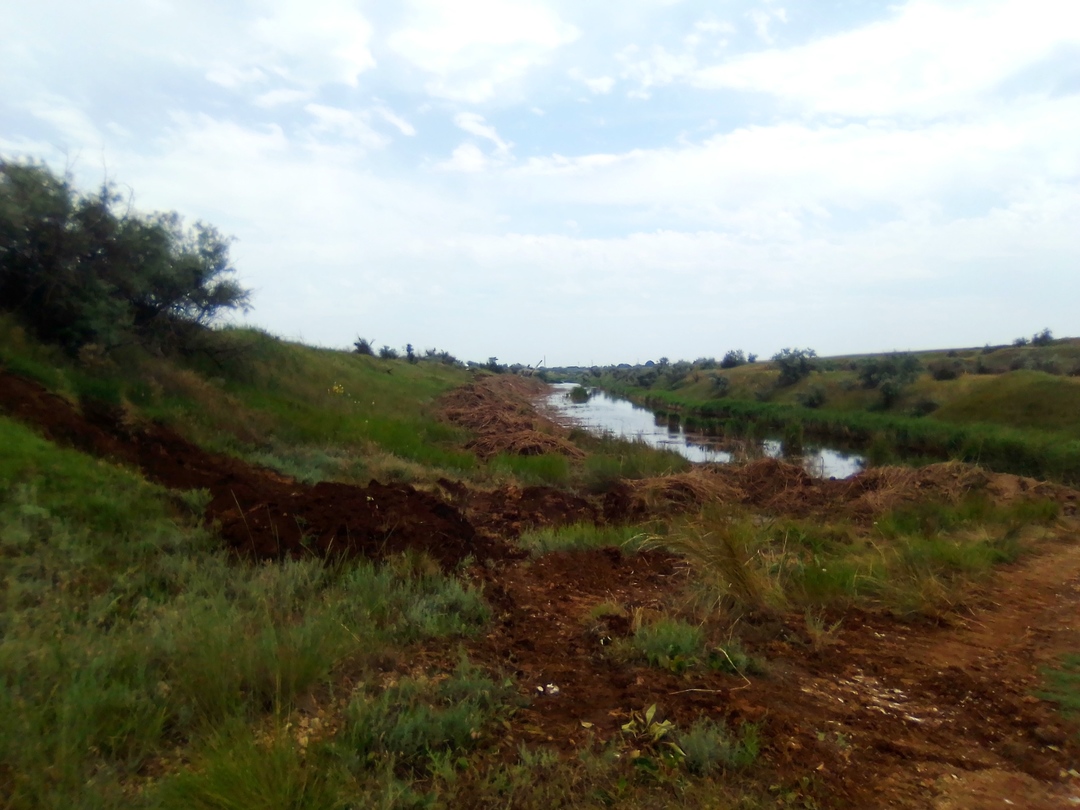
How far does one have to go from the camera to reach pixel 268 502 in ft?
27.0

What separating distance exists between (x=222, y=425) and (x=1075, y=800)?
13.8 m

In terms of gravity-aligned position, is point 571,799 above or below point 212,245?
below

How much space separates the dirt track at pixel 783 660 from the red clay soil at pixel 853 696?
0.04ft

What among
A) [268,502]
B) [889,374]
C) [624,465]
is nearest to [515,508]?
[268,502]

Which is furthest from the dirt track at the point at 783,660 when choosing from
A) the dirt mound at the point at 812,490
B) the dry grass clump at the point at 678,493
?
the dirt mound at the point at 812,490

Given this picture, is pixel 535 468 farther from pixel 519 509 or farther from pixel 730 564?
pixel 730 564

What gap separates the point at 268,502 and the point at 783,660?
537cm

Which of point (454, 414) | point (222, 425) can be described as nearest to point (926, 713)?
point (222, 425)

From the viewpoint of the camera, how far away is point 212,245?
17906 mm

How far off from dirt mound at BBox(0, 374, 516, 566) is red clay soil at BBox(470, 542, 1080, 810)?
1237 millimetres

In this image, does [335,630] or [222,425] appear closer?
[335,630]

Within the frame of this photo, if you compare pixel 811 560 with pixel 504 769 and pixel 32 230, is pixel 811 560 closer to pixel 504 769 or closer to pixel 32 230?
pixel 504 769

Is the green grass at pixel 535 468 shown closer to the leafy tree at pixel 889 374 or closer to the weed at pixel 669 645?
the weed at pixel 669 645

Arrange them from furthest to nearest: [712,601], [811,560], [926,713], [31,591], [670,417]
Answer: [670,417] < [811,560] < [712,601] < [31,591] < [926,713]
